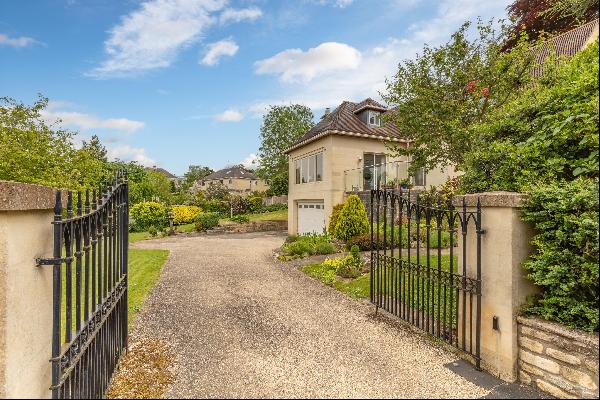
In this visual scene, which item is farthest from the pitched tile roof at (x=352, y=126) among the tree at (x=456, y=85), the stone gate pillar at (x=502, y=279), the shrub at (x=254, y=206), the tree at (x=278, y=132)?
the tree at (x=278, y=132)

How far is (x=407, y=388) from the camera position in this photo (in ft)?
12.2

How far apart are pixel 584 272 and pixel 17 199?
4.92m

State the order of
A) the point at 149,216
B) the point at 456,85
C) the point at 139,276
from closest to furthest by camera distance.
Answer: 1. the point at 456,85
2. the point at 139,276
3. the point at 149,216

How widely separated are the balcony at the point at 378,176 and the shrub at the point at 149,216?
15524 millimetres

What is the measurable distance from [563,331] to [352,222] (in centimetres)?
1056

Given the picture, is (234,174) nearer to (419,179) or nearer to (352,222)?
(419,179)

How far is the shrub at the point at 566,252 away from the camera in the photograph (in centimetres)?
333

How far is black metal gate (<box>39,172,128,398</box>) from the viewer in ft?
8.06

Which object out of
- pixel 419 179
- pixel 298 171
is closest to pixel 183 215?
pixel 298 171

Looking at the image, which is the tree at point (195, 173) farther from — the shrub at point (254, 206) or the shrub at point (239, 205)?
the shrub at point (239, 205)

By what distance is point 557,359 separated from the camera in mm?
3457

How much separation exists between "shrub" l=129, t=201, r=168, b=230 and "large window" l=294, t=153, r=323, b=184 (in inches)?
455

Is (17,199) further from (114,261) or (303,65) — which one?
(303,65)

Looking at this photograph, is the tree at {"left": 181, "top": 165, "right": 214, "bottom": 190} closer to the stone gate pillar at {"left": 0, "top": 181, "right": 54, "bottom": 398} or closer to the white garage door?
the white garage door
